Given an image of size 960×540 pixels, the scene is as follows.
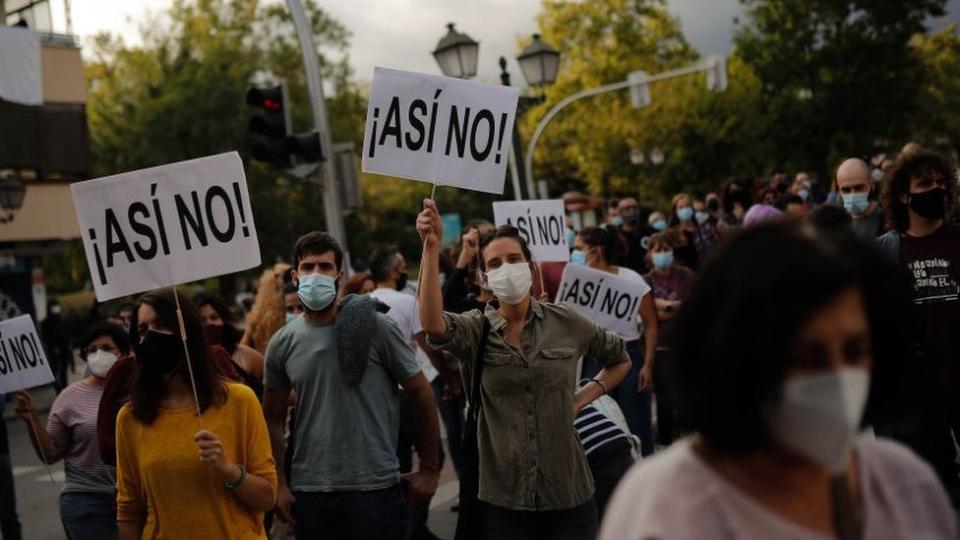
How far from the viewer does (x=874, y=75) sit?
56.6m

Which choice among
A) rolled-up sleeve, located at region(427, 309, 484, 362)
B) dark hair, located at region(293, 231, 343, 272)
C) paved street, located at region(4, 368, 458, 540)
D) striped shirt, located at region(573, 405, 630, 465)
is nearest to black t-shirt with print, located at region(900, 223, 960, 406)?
striped shirt, located at region(573, 405, 630, 465)

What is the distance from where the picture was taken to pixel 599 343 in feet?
17.0

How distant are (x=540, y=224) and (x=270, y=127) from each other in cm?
417

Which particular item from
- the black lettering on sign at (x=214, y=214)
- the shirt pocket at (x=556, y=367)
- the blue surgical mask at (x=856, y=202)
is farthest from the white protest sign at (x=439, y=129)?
the blue surgical mask at (x=856, y=202)

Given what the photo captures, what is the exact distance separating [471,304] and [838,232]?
581 cm

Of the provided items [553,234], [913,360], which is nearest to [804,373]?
[913,360]

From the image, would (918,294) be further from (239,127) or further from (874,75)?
(874,75)

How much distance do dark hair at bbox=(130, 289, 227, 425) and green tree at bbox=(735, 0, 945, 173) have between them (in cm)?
5433

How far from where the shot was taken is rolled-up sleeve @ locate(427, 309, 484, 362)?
4820mm

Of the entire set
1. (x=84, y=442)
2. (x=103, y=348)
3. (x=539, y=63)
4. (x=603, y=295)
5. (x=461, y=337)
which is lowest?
(x=84, y=442)

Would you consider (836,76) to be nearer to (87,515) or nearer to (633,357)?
(633,357)

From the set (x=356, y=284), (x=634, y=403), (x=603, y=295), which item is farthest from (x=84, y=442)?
(x=634, y=403)

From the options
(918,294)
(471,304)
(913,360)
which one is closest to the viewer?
(913,360)

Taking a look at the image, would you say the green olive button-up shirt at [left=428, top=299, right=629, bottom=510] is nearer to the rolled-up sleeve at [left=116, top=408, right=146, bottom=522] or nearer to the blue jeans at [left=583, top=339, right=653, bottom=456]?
the rolled-up sleeve at [left=116, top=408, right=146, bottom=522]
